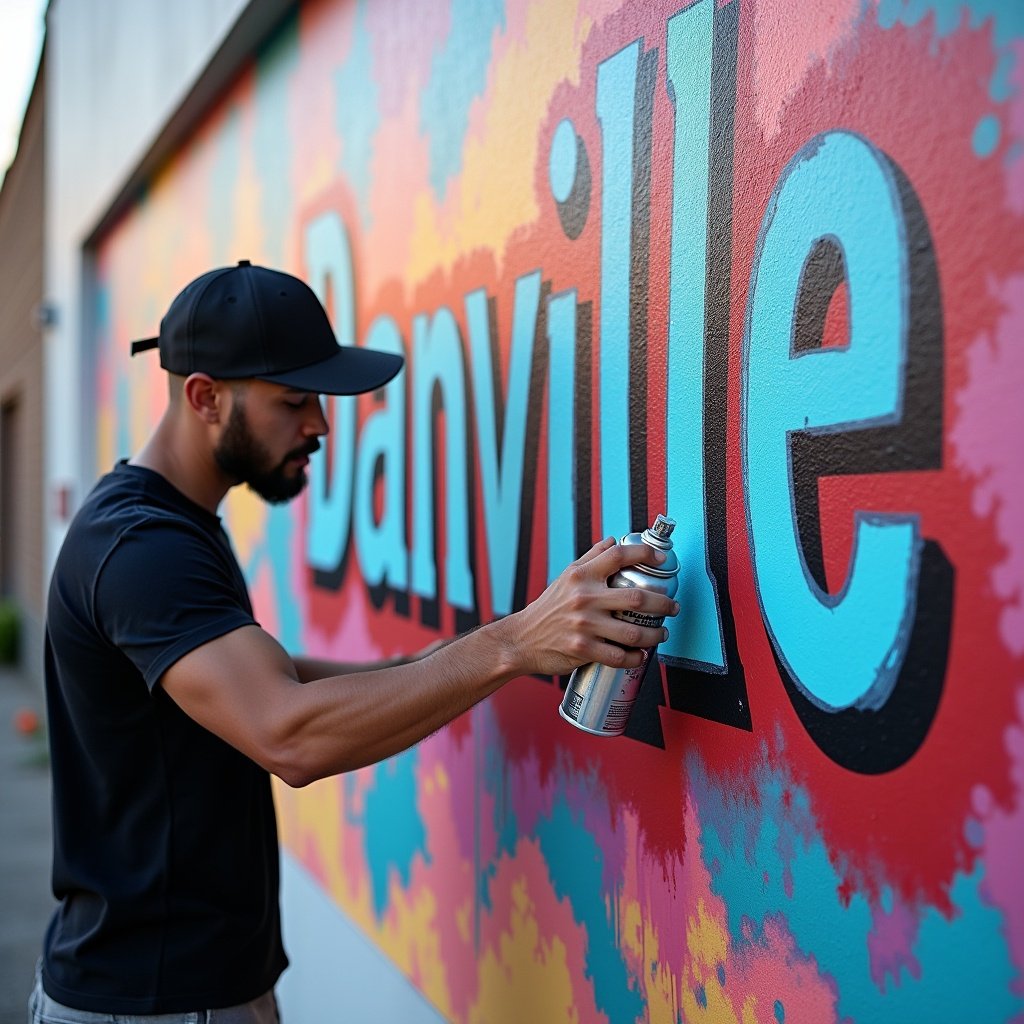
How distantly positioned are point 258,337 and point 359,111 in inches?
60.2

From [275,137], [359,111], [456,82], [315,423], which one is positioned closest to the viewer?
[315,423]

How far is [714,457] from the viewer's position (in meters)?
1.90

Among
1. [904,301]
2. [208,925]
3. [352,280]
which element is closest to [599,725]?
[904,301]

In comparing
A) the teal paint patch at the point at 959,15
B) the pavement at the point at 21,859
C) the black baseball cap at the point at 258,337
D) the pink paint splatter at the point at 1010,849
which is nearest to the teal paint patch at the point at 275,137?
the black baseball cap at the point at 258,337

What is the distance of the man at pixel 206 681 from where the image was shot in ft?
6.29

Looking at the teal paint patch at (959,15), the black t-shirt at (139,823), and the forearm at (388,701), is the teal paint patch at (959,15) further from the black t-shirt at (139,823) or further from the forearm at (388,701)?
the black t-shirt at (139,823)

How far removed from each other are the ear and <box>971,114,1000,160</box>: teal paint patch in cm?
156

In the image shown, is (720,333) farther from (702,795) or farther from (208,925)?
(208,925)

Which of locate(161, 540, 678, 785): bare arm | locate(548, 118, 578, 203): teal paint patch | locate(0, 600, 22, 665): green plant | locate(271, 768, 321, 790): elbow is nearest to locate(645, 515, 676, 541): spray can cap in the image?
locate(161, 540, 678, 785): bare arm

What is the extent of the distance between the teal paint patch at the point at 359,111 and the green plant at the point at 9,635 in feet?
35.8

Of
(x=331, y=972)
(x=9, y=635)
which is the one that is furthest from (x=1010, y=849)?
(x=9, y=635)

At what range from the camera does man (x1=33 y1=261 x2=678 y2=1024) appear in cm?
192

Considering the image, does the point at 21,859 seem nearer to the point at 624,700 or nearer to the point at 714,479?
the point at 624,700

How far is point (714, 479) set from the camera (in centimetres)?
190
